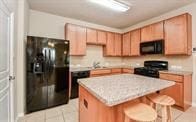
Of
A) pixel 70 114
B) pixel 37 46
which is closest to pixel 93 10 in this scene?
pixel 37 46

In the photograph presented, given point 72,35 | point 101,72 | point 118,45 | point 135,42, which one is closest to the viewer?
point 72,35

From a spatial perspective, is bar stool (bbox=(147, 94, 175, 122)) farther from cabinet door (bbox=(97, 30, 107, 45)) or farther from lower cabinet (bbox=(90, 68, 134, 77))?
cabinet door (bbox=(97, 30, 107, 45))

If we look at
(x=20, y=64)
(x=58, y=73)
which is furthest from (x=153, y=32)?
(x=20, y=64)

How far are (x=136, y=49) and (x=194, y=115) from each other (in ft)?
8.45

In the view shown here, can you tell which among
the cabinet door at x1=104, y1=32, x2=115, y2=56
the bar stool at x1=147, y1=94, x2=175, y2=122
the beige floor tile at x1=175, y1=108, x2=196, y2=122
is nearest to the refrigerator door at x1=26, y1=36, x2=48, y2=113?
the bar stool at x1=147, y1=94, x2=175, y2=122

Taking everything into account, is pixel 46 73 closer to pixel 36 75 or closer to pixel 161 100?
pixel 36 75

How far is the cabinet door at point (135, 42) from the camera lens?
438 centimetres

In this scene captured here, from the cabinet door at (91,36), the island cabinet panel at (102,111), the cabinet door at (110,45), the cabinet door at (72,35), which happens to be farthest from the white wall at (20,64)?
the cabinet door at (110,45)

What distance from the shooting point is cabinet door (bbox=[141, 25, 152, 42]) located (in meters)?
3.90

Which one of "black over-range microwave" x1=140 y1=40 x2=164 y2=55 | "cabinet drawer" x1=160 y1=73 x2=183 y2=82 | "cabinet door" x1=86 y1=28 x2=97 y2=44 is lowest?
"cabinet drawer" x1=160 y1=73 x2=183 y2=82

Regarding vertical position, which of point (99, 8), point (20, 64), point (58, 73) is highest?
point (99, 8)

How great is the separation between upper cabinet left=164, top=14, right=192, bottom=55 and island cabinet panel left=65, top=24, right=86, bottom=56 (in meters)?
2.58

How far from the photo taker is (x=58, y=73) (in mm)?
3092

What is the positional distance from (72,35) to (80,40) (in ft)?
1.04
